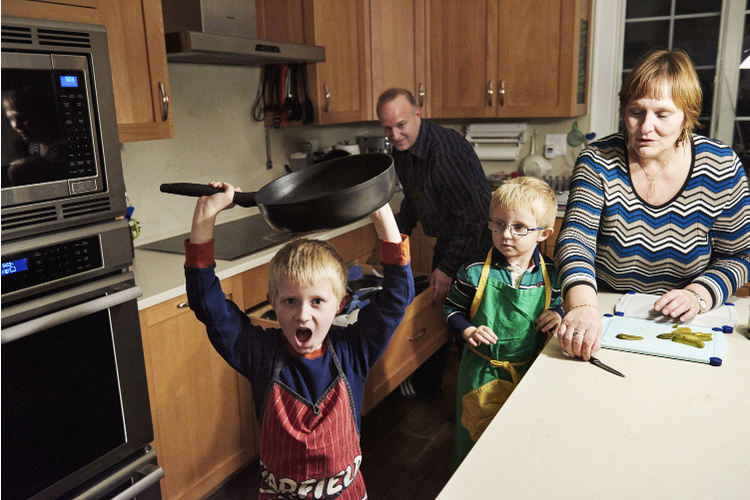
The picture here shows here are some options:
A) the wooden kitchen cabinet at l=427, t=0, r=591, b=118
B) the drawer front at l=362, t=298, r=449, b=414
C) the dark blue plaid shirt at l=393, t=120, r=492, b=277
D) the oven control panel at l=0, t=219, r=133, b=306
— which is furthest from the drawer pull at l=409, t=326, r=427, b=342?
the wooden kitchen cabinet at l=427, t=0, r=591, b=118

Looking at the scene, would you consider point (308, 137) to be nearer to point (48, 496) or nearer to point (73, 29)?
point (73, 29)

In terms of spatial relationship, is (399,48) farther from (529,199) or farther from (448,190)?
(529,199)

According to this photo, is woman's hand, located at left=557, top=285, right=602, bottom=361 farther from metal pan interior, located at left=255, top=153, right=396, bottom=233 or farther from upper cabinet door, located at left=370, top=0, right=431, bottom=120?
upper cabinet door, located at left=370, top=0, right=431, bottom=120

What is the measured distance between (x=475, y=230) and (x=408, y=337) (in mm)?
545

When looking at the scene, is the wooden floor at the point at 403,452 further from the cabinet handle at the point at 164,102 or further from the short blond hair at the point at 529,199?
the cabinet handle at the point at 164,102

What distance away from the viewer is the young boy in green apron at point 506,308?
160cm

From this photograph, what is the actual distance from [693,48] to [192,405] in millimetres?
3228

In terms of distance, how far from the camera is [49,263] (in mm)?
1428

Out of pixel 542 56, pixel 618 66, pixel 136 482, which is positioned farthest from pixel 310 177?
pixel 618 66

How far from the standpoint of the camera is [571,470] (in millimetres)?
840

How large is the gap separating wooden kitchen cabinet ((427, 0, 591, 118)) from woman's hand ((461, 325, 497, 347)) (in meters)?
2.12

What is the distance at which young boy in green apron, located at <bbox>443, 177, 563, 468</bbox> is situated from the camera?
160 cm

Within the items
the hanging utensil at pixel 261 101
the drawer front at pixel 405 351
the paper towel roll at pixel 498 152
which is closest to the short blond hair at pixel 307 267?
the drawer front at pixel 405 351

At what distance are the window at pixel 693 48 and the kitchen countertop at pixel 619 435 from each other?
8.86 feet
